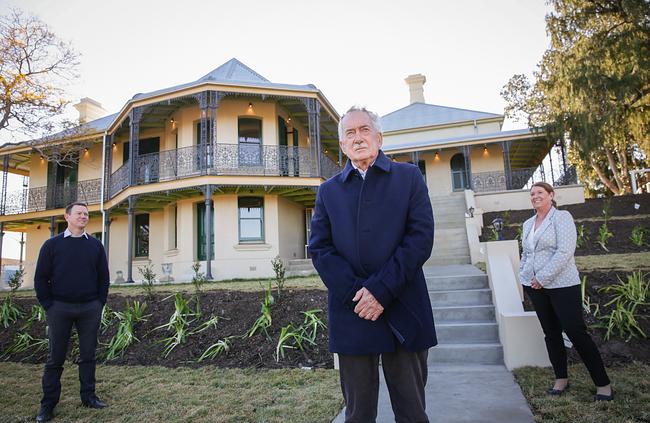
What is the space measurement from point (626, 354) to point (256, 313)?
4535mm

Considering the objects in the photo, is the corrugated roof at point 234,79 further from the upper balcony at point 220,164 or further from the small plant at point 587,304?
the small plant at point 587,304

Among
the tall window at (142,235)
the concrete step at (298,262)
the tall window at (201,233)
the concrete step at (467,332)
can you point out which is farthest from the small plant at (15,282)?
the concrete step at (467,332)

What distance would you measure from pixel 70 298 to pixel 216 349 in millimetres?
2078

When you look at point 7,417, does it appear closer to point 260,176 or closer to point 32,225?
point 260,176

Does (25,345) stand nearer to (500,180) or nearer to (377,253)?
(377,253)

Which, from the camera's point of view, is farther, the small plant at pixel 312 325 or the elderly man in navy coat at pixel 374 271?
the small plant at pixel 312 325

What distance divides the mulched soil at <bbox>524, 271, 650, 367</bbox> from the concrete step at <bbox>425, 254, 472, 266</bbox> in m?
4.81

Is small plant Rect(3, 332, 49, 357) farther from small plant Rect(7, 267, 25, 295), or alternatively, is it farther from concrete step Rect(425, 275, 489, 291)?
concrete step Rect(425, 275, 489, 291)

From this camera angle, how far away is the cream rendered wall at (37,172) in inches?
730

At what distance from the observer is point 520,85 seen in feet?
89.6

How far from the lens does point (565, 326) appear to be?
11.0 ft

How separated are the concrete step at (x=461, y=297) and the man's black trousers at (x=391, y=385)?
4.09 meters

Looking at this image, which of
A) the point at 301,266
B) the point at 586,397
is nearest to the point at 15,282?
the point at 301,266

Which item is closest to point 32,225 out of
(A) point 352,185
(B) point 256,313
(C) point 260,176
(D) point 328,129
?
(C) point 260,176
